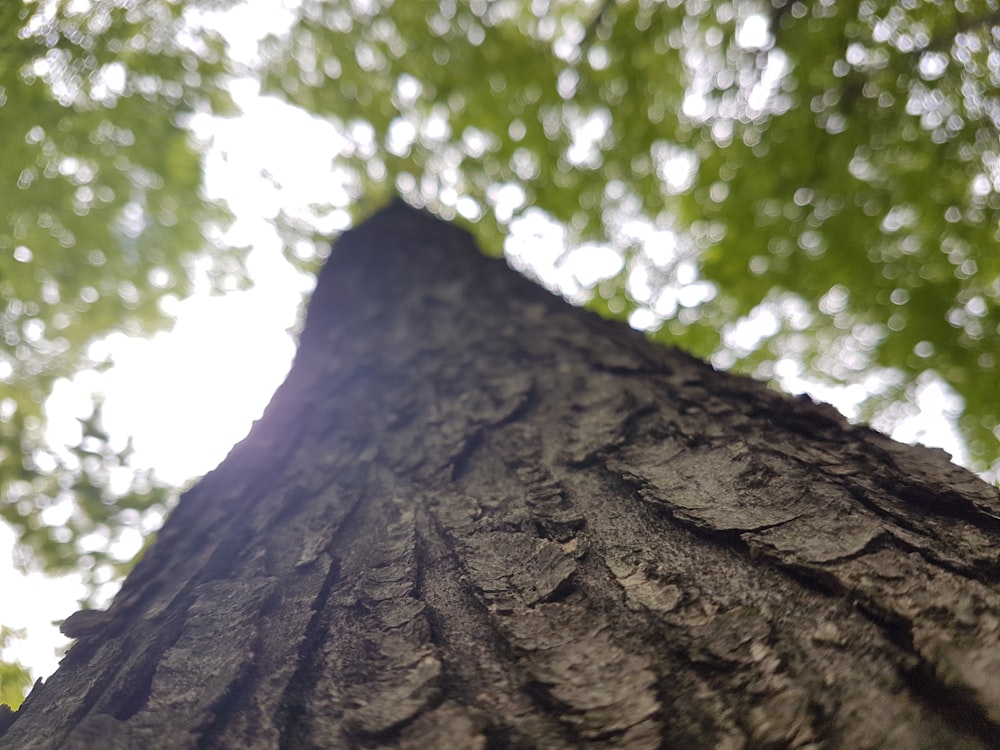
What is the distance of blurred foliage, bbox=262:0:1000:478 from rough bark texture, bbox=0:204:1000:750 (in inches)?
80.2

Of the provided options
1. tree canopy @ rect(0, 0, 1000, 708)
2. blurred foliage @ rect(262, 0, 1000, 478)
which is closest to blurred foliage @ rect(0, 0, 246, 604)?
tree canopy @ rect(0, 0, 1000, 708)

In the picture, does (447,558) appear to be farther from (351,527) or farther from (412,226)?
(412,226)

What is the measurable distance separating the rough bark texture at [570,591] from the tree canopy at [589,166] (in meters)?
1.85

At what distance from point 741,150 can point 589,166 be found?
0.91 metres

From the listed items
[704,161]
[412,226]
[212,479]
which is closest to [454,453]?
[212,479]

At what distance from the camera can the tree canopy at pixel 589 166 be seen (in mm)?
2646

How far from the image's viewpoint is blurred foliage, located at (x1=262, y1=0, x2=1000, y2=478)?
272 centimetres

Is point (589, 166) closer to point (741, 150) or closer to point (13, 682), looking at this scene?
point (741, 150)

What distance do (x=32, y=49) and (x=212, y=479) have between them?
1841mm

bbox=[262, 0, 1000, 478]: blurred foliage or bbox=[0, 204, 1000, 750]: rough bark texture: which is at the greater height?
bbox=[262, 0, 1000, 478]: blurred foliage

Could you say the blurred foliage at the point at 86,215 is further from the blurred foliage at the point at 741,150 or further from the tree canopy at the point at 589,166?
the blurred foliage at the point at 741,150

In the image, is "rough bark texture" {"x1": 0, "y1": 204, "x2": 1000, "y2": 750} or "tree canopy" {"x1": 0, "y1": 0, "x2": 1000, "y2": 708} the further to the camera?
"tree canopy" {"x1": 0, "y1": 0, "x2": 1000, "y2": 708}

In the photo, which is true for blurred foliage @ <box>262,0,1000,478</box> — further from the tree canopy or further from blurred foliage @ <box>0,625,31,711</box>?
blurred foliage @ <box>0,625,31,711</box>

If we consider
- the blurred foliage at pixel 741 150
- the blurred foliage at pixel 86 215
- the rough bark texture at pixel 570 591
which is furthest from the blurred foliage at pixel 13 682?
the blurred foliage at pixel 741 150
